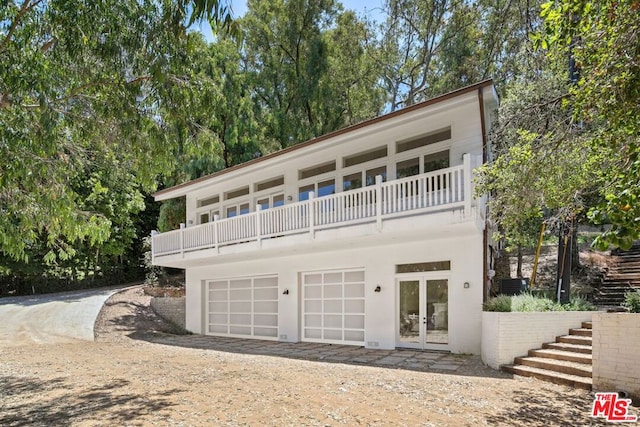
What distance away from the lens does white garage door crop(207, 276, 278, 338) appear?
14.8 m

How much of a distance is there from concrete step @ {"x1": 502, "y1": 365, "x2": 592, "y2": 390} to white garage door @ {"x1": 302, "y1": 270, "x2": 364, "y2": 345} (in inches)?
190

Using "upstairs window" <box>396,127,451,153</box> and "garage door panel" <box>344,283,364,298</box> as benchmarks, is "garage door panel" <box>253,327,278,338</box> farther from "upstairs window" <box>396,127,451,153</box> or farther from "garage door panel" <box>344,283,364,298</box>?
"upstairs window" <box>396,127,451,153</box>

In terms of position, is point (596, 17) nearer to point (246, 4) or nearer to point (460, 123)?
point (460, 123)

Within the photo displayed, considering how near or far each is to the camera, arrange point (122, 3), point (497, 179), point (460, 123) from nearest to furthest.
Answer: point (122, 3)
point (497, 179)
point (460, 123)

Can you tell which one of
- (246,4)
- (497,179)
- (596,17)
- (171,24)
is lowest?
(497,179)

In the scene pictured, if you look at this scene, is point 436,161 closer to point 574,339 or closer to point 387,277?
point 387,277

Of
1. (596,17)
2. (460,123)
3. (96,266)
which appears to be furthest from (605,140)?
(96,266)

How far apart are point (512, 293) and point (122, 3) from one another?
38.1 feet

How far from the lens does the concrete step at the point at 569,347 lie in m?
8.22

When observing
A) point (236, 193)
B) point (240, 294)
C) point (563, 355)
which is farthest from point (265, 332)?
point (563, 355)

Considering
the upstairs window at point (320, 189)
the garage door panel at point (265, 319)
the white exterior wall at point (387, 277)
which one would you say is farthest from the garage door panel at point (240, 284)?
the upstairs window at point (320, 189)

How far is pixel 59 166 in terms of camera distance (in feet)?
23.5

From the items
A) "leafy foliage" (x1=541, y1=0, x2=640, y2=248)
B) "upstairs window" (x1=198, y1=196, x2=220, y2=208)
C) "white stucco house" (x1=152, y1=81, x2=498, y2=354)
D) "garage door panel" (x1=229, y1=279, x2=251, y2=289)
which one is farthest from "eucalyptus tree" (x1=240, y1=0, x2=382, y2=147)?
"leafy foliage" (x1=541, y1=0, x2=640, y2=248)

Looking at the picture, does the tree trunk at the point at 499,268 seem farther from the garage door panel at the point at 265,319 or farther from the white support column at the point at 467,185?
the garage door panel at the point at 265,319
